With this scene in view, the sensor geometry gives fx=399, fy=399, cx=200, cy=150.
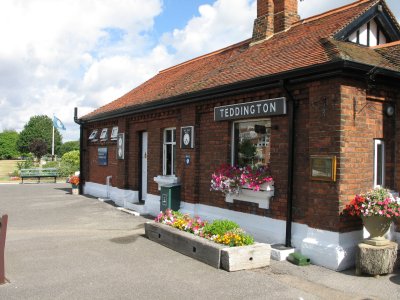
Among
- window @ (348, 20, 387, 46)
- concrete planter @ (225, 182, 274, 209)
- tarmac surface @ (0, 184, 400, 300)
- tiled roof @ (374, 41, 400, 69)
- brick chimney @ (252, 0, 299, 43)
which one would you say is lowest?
tarmac surface @ (0, 184, 400, 300)

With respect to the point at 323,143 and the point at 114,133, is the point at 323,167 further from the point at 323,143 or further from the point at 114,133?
the point at 114,133

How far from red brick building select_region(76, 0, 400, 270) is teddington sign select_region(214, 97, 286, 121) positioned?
0.8 inches

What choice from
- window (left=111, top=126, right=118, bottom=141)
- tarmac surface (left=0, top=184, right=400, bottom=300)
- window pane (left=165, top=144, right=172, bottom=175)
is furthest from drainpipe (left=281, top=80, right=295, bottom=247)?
window (left=111, top=126, right=118, bottom=141)

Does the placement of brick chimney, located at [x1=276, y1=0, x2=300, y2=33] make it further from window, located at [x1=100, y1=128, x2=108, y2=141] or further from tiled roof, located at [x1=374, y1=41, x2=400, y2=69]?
window, located at [x1=100, y1=128, x2=108, y2=141]

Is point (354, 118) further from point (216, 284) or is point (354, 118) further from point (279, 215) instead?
point (216, 284)

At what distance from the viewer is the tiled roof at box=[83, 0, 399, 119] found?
23.6 ft

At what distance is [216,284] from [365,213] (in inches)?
102

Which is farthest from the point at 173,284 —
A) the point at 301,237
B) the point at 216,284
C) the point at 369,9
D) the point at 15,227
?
the point at 369,9

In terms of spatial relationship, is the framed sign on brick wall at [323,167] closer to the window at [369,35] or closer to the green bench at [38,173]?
the window at [369,35]

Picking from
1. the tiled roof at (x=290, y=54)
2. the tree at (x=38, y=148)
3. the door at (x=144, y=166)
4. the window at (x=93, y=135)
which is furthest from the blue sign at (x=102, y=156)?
the tree at (x=38, y=148)

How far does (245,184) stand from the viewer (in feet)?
26.3

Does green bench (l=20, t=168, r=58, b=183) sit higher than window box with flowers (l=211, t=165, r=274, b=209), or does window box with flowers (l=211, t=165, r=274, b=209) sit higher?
window box with flowers (l=211, t=165, r=274, b=209)

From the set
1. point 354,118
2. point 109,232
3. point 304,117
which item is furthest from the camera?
point 109,232

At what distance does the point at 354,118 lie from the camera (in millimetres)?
6711
